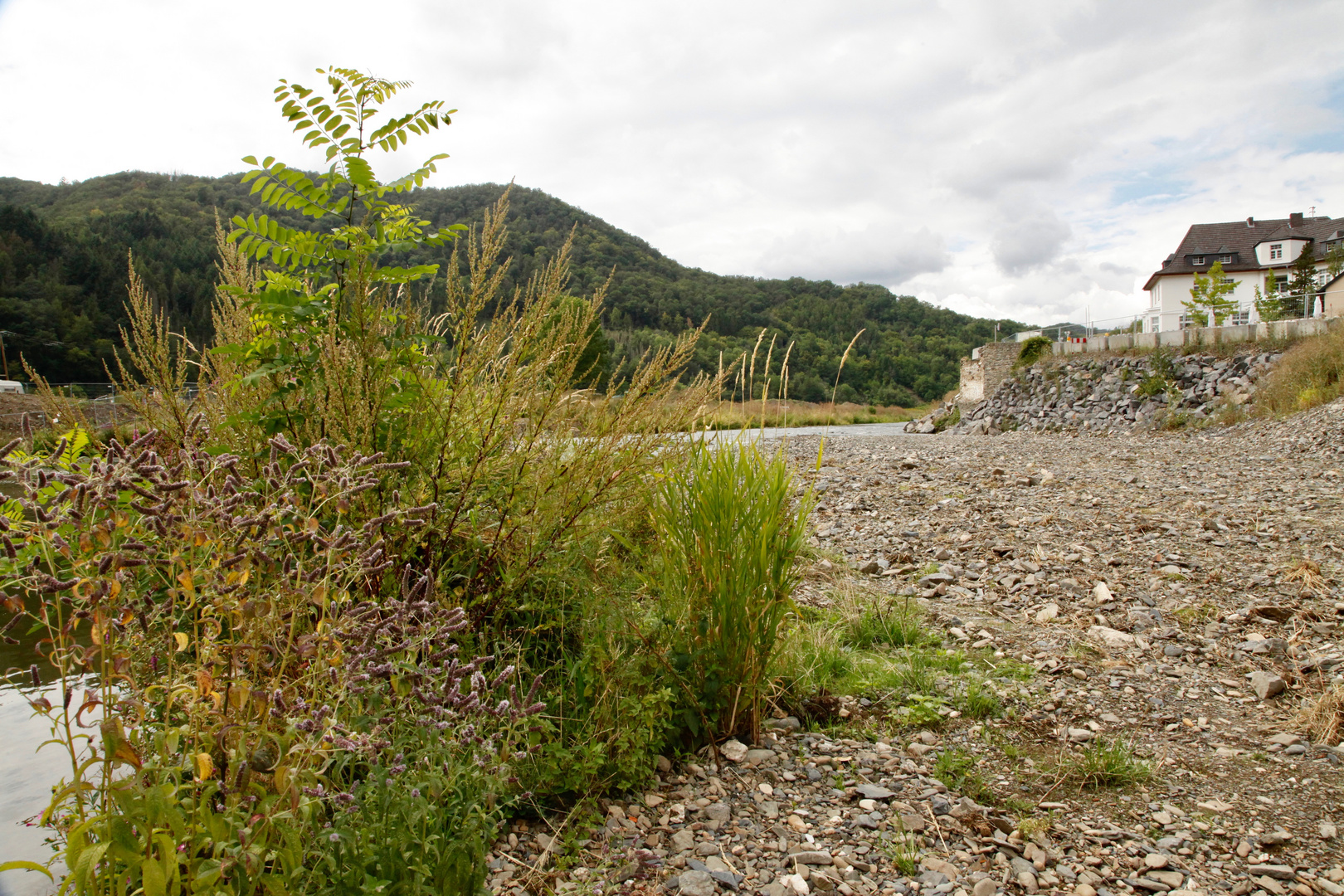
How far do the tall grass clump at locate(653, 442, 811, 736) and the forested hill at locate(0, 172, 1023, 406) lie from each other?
78 centimetres

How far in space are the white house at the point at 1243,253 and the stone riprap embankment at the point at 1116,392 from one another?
2565 centimetres

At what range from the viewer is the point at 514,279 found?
21.6ft

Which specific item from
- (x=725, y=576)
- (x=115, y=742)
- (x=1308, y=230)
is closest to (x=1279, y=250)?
(x=1308, y=230)

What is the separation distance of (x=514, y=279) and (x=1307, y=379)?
1572cm

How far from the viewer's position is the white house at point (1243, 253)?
43.4 metres

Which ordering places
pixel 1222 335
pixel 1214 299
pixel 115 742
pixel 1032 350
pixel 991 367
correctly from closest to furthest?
1. pixel 115 742
2. pixel 1222 335
3. pixel 1032 350
4. pixel 991 367
5. pixel 1214 299

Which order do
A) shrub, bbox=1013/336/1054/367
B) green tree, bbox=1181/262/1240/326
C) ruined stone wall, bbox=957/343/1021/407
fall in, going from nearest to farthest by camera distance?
shrub, bbox=1013/336/1054/367
ruined stone wall, bbox=957/343/1021/407
green tree, bbox=1181/262/1240/326

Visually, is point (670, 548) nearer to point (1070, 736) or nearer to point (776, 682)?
point (776, 682)

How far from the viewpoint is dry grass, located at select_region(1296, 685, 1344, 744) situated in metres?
2.94

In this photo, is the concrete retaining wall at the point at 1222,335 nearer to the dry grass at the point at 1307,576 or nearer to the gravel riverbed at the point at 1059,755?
the gravel riverbed at the point at 1059,755

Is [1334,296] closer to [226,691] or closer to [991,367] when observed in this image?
[991,367]

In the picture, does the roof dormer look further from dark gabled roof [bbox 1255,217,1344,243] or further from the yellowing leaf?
the yellowing leaf

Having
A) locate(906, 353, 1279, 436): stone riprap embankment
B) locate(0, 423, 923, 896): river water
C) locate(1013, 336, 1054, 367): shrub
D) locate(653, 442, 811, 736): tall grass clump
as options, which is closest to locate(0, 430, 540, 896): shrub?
locate(653, 442, 811, 736): tall grass clump

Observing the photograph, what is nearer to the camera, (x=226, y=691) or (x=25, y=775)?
(x=226, y=691)
